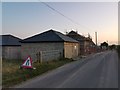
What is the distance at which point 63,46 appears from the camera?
4344 centimetres

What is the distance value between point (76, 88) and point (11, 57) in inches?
1596

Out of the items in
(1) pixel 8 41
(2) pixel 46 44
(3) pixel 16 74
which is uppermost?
(1) pixel 8 41

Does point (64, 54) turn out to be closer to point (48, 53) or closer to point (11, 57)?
point (48, 53)

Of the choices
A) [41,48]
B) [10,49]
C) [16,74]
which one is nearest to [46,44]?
[41,48]

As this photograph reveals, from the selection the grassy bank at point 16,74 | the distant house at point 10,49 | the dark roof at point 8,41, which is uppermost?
the dark roof at point 8,41

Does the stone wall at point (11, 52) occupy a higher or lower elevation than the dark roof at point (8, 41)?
lower

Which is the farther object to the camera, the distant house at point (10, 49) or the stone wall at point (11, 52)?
the distant house at point (10, 49)

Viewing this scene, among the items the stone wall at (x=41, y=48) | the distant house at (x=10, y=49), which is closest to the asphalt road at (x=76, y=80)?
the stone wall at (x=41, y=48)

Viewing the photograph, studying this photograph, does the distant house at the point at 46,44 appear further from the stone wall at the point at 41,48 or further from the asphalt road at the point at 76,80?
the asphalt road at the point at 76,80

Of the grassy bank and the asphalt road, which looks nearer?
the asphalt road

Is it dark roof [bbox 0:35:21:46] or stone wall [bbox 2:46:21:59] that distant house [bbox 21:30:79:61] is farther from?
dark roof [bbox 0:35:21:46]

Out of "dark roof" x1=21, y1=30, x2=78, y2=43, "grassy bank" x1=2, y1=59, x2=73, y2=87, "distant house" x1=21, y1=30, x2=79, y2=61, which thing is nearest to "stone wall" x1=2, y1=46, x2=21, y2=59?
"distant house" x1=21, y1=30, x2=79, y2=61

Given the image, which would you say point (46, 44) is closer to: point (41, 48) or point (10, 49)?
point (41, 48)

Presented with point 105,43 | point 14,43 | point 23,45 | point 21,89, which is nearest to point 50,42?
point 23,45
